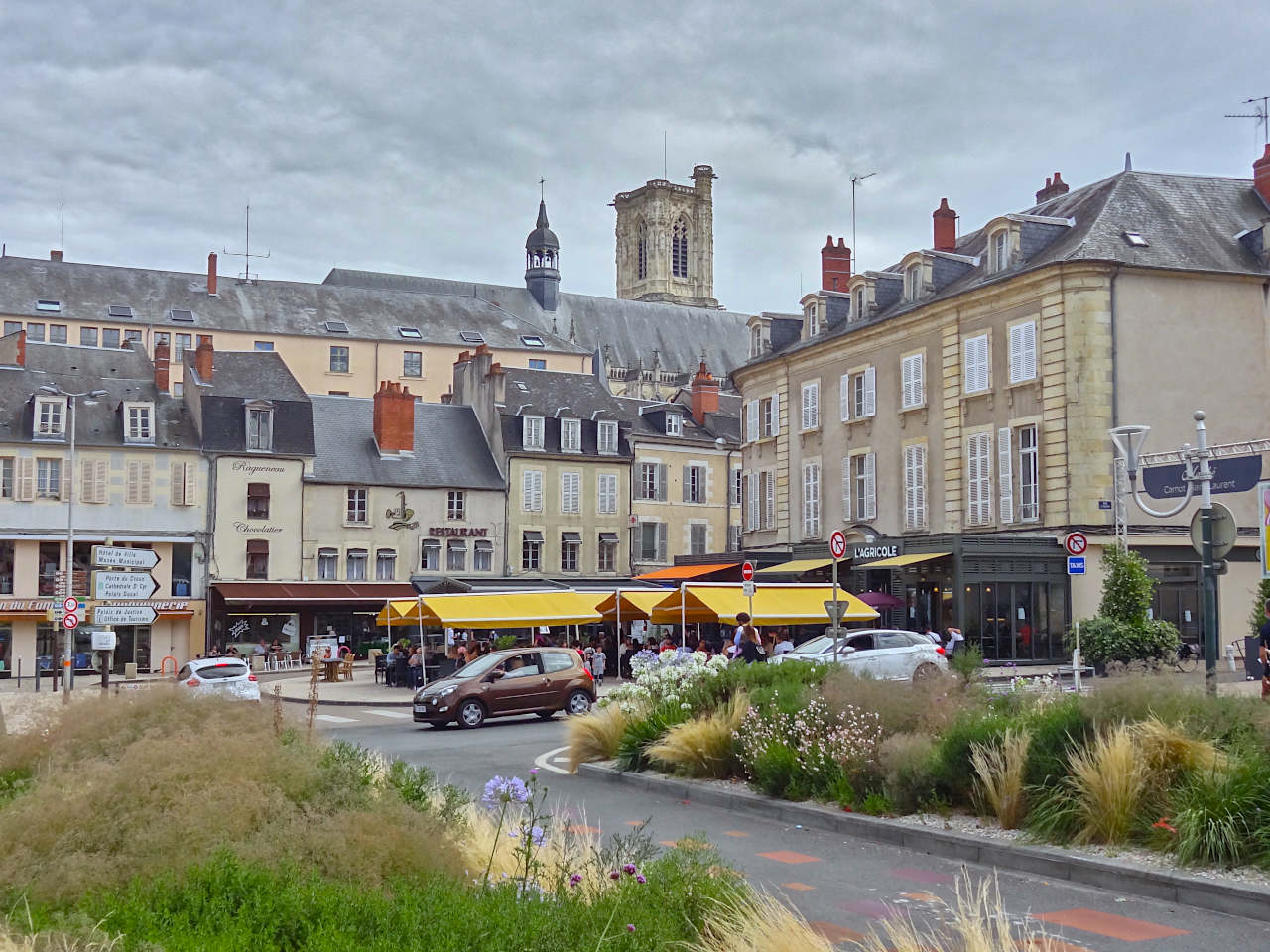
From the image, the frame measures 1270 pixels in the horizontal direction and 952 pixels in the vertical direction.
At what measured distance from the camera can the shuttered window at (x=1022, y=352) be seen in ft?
103

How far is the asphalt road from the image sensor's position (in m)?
7.59

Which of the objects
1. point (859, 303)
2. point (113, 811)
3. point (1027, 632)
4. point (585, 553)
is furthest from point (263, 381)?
point (113, 811)

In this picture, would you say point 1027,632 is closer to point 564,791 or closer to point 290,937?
point 564,791

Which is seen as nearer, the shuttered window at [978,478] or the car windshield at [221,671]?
the car windshield at [221,671]

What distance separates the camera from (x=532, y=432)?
5069 cm

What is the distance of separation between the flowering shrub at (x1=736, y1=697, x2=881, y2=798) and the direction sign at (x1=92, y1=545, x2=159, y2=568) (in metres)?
10.2

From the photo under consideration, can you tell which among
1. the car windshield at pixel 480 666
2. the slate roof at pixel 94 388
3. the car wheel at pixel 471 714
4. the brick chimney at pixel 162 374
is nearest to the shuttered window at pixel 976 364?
the car windshield at pixel 480 666

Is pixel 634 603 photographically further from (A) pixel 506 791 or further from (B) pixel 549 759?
(A) pixel 506 791

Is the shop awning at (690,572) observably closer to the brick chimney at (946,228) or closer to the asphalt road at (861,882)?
the brick chimney at (946,228)

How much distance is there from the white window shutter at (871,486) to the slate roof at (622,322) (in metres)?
46.7

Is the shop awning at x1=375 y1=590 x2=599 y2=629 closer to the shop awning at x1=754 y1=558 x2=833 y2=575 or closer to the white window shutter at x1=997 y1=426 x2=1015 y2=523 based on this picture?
the shop awning at x1=754 y1=558 x2=833 y2=575

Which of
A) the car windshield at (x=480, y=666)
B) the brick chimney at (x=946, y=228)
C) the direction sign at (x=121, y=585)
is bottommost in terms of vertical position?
the car windshield at (x=480, y=666)

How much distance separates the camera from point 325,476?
153 feet

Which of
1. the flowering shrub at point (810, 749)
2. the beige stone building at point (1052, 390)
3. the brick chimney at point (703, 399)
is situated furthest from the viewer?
the brick chimney at point (703, 399)
